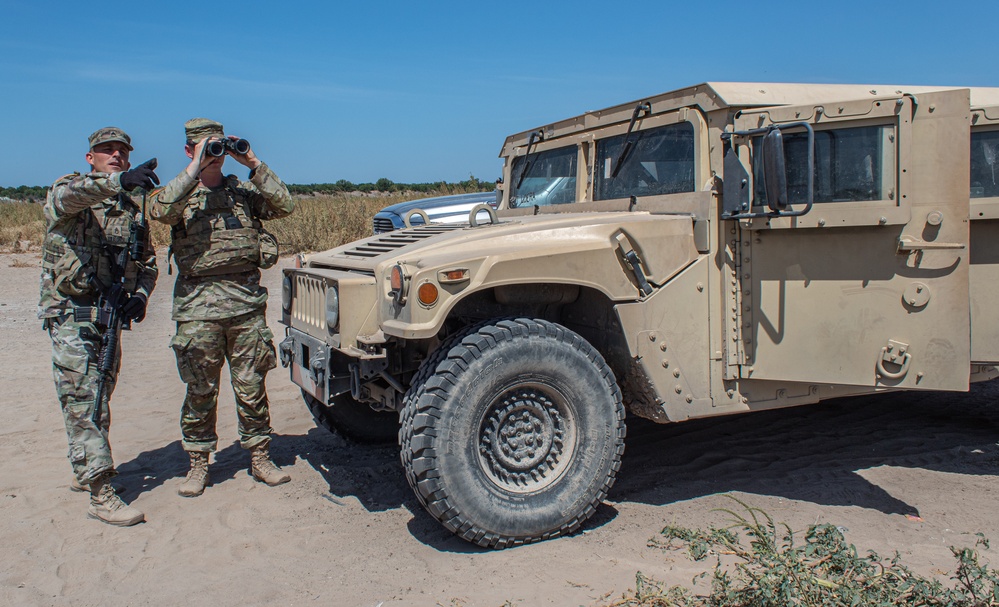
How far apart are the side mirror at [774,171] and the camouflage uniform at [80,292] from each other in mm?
2986

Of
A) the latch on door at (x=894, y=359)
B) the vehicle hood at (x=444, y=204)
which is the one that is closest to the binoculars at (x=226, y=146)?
the latch on door at (x=894, y=359)

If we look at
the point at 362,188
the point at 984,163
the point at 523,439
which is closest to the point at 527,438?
the point at 523,439

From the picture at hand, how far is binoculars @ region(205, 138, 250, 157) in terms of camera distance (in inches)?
161

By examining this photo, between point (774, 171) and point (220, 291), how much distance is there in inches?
112

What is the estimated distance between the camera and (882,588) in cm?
288

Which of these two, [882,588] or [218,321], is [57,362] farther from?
[882,588]

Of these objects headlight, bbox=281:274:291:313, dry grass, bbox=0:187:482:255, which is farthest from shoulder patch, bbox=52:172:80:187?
dry grass, bbox=0:187:482:255

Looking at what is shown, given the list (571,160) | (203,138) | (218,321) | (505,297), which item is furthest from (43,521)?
(571,160)

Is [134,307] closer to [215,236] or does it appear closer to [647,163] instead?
[215,236]

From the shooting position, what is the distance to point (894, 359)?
3.78 m

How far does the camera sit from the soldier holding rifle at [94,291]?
399 centimetres

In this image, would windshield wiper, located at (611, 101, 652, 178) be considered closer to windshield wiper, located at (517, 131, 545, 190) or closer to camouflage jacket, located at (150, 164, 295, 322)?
windshield wiper, located at (517, 131, 545, 190)

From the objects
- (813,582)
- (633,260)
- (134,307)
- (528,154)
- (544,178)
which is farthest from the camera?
(528,154)

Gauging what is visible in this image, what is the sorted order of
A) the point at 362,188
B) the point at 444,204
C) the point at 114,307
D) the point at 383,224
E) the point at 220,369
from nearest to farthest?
the point at 114,307 < the point at 220,369 < the point at 444,204 < the point at 383,224 < the point at 362,188
